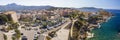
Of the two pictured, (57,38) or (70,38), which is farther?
(70,38)

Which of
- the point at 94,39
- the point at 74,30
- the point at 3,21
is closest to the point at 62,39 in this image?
the point at 74,30

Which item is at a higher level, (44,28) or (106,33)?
(44,28)

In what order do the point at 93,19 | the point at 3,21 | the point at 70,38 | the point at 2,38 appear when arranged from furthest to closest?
the point at 93,19, the point at 3,21, the point at 70,38, the point at 2,38

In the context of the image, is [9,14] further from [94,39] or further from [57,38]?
[57,38]

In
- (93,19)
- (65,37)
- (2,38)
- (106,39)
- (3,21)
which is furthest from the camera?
(93,19)

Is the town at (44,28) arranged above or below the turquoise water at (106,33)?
above

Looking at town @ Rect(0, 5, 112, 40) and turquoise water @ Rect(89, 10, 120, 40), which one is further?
turquoise water @ Rect(89, 10, 120, 40)

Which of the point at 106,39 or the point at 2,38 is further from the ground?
the point at 2,38

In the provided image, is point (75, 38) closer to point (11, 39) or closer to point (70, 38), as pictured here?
point (70, 38)

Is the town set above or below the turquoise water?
above

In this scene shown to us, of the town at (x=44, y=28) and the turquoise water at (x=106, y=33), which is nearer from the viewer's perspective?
the town at (x=44, y=28)
